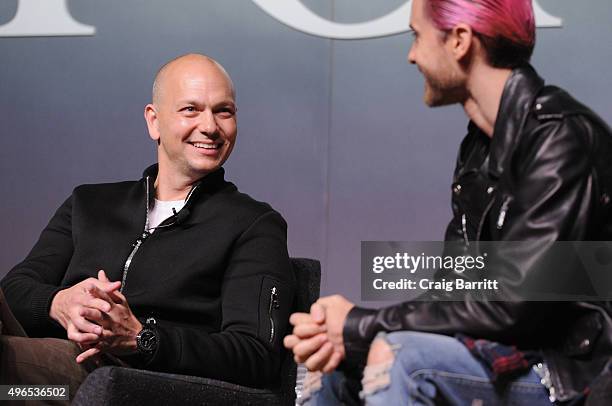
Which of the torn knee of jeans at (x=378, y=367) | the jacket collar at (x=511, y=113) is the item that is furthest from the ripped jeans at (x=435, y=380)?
the jacket collar at (x=511, y=113)

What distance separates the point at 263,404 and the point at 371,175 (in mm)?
1573

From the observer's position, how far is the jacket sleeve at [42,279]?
95.3 inches

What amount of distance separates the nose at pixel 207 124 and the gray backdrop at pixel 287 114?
3.47ft

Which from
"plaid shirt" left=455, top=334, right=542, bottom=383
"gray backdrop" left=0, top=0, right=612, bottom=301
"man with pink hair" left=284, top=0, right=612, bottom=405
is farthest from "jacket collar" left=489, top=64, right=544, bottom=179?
"gray backdrop" left=0, top=0, right=612, bottom=301

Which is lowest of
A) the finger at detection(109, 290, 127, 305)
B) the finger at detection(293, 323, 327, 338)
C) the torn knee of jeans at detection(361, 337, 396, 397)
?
the finger at detection(109, 290, 127, 305)

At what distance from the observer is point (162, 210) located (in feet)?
8.56

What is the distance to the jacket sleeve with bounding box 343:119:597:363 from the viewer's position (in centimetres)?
153

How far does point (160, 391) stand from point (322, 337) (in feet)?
1.58

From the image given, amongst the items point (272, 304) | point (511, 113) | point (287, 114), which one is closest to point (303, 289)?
point (272, 304)

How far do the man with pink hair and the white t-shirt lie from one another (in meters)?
0.98

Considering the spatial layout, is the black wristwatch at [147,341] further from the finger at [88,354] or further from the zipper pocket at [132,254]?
the zipper pocket at [132,254]

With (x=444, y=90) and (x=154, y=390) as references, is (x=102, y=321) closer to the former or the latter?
(x=154, y=390)

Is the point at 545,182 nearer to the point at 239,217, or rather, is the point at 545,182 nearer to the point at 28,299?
the point at 239,217

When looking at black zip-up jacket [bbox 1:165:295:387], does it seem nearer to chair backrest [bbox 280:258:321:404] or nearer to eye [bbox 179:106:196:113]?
chair backrest [bbox 280:258:321:404]
